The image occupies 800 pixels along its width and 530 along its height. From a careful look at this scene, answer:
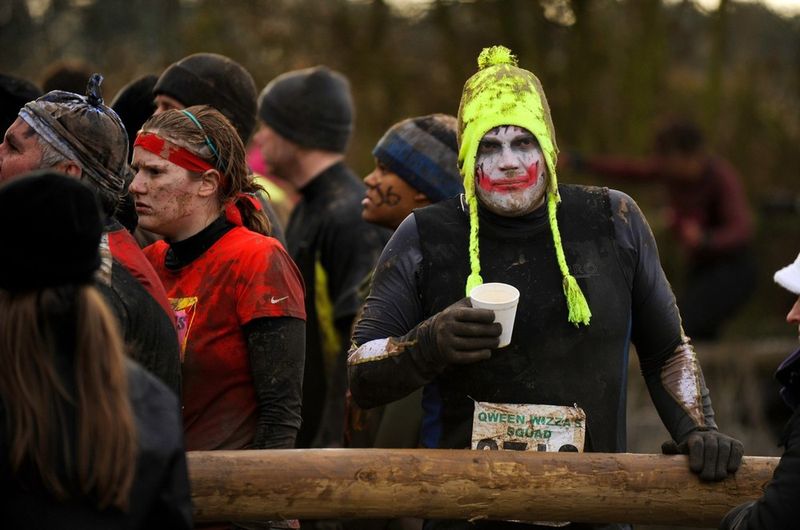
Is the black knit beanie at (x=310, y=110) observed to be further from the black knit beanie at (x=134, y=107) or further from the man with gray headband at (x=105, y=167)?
the man with gray headband at (x=105, y=167)

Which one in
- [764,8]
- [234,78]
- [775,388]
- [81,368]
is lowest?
[775,388]

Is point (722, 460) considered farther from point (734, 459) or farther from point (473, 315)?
point (473, 315)

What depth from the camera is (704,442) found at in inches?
155

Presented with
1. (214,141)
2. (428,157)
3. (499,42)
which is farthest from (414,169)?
(499,42)

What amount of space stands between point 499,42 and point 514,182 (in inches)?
328

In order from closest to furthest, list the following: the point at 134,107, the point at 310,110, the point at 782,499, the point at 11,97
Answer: the point at 782,499
the point at 11,97
the point at 134,107
the point at 310,110

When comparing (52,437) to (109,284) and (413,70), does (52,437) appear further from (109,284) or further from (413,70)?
(413,70)

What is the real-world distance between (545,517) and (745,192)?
9.89 m

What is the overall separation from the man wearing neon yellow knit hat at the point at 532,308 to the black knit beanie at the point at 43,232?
116cm

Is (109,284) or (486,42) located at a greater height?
(486,42)

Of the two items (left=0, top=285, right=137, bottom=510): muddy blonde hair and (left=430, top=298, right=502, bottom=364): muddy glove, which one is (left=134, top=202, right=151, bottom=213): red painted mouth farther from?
(left=0, top=285, right=137, bottom=510): muddy blonde hair

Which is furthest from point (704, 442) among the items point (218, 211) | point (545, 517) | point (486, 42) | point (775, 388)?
point (486, 42)

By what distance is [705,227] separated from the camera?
11.0m

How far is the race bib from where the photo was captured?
397 centimetres
